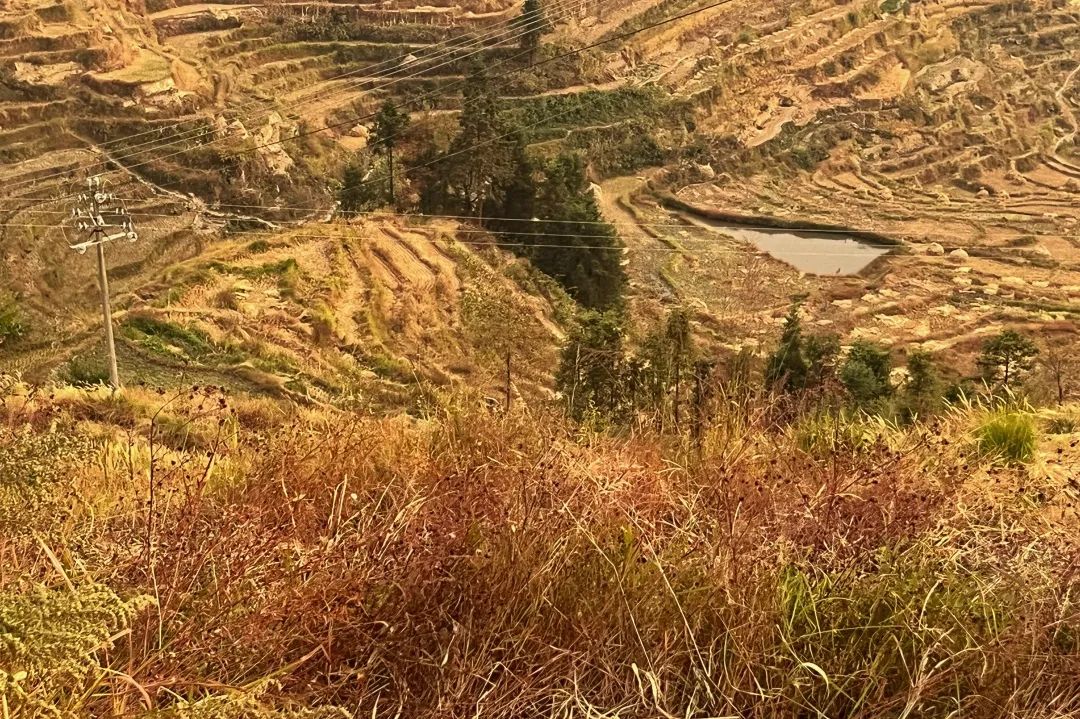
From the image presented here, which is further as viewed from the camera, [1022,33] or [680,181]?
[1022,33]

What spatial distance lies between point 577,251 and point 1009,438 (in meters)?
21.0

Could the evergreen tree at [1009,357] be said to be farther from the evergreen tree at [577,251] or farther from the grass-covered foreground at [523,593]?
the grass-covered foreground at [523,593]

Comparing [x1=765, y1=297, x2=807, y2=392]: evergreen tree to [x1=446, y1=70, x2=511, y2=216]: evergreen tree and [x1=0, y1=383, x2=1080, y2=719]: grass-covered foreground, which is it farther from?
[x1=446, y1=70, x2=511, y2=216]: evergreen tree

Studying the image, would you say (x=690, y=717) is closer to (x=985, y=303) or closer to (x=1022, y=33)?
(x=985, y=303)

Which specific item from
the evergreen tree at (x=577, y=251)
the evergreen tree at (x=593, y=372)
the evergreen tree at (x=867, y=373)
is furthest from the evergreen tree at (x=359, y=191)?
the evergreen tree at (x=867, y=373)

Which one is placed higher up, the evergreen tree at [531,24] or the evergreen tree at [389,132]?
the evergreen tree at [531,24]

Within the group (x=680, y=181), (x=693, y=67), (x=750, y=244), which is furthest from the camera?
(x=693, y=67)

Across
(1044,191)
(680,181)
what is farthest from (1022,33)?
(680,181)

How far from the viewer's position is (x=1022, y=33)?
57.6m

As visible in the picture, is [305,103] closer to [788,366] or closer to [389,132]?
[389,132]

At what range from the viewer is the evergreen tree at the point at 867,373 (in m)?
11.7

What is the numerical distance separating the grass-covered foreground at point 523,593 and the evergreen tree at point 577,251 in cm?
2108

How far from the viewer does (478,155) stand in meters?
24.5

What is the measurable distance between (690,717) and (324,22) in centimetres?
5075
